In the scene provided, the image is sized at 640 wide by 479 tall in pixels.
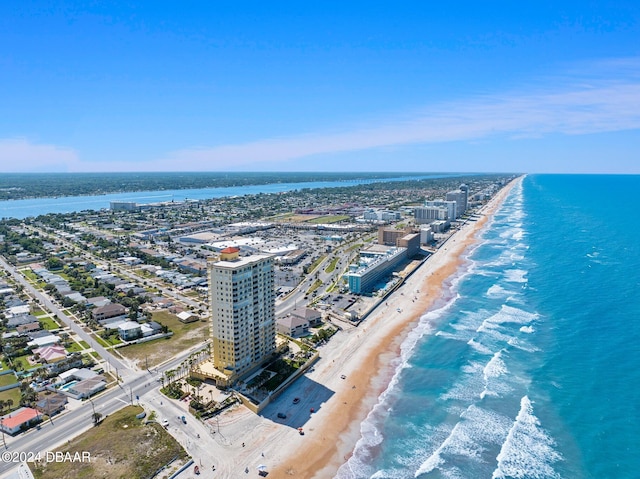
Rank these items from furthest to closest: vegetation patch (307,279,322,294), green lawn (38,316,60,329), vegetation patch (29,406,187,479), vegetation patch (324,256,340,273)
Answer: vegetation patch (324,256,340,273), vegetation patch (307,279,322,294), green lawn (38,316,60,329), vegetation patch (29,406,187,479)

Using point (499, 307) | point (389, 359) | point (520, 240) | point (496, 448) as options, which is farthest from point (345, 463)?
point (520, 240)

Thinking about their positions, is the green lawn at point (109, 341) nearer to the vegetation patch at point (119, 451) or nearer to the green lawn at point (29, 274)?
the vegetation patch at point (119, 451)

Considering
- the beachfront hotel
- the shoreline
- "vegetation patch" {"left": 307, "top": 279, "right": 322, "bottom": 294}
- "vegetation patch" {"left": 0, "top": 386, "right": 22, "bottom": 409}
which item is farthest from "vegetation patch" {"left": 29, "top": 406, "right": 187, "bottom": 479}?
"vegetation patch" {"left": 307, "top": 279, "right": 322, "bottom": 294}

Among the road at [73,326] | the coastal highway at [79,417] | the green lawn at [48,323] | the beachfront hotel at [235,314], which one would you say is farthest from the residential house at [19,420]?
the green lawn at [48,323]

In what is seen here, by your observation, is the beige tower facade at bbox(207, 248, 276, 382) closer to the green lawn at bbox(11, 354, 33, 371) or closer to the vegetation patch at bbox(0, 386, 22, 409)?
the vegetation patch at bbox(0, 386, 22, 409)

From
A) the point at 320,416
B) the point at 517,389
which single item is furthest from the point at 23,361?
the point at 517,389

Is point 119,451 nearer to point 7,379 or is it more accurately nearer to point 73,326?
point 7,379
